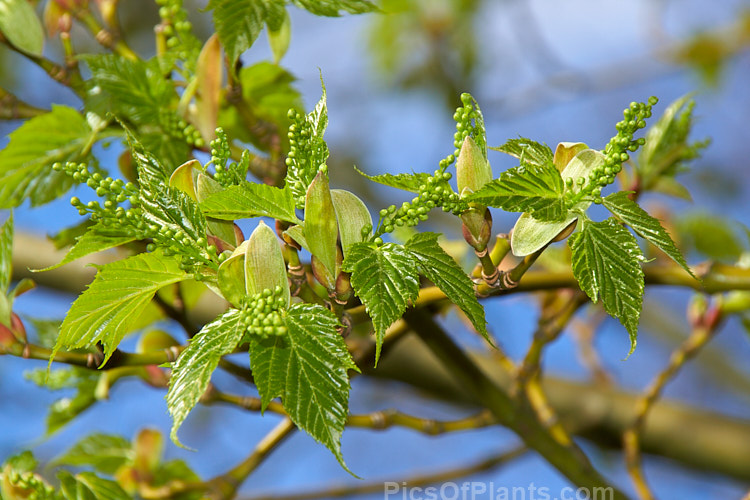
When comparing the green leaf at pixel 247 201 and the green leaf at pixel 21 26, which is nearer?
the green leaf at pixel 247 201

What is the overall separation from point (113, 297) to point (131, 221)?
0.15ft

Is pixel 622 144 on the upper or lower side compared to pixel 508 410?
upper

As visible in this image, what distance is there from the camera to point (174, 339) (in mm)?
597

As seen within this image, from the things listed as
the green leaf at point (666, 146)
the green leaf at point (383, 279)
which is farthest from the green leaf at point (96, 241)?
the green leaf at point (666, 146)

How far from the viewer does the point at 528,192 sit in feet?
1.15

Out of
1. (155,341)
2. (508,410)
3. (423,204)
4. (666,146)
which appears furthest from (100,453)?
(666,146)

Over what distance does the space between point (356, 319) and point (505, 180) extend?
12 centimetres

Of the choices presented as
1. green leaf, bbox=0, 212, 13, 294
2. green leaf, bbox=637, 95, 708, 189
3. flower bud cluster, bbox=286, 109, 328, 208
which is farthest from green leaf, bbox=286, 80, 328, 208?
green leaf, bbox=637, 95, 708, 189

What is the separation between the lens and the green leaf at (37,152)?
52 centimetres

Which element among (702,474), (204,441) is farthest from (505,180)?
(204,441)

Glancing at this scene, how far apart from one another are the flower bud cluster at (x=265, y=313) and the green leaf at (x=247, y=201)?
4cm

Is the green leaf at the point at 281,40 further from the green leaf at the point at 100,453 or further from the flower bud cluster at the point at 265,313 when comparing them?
the green leaf at the point at 100,453

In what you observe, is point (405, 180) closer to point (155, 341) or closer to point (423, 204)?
point (423, 204)

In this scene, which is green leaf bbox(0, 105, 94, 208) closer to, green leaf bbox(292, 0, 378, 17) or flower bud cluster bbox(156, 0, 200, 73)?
flower bud cluster bbox(156, 0, 200, 73)
